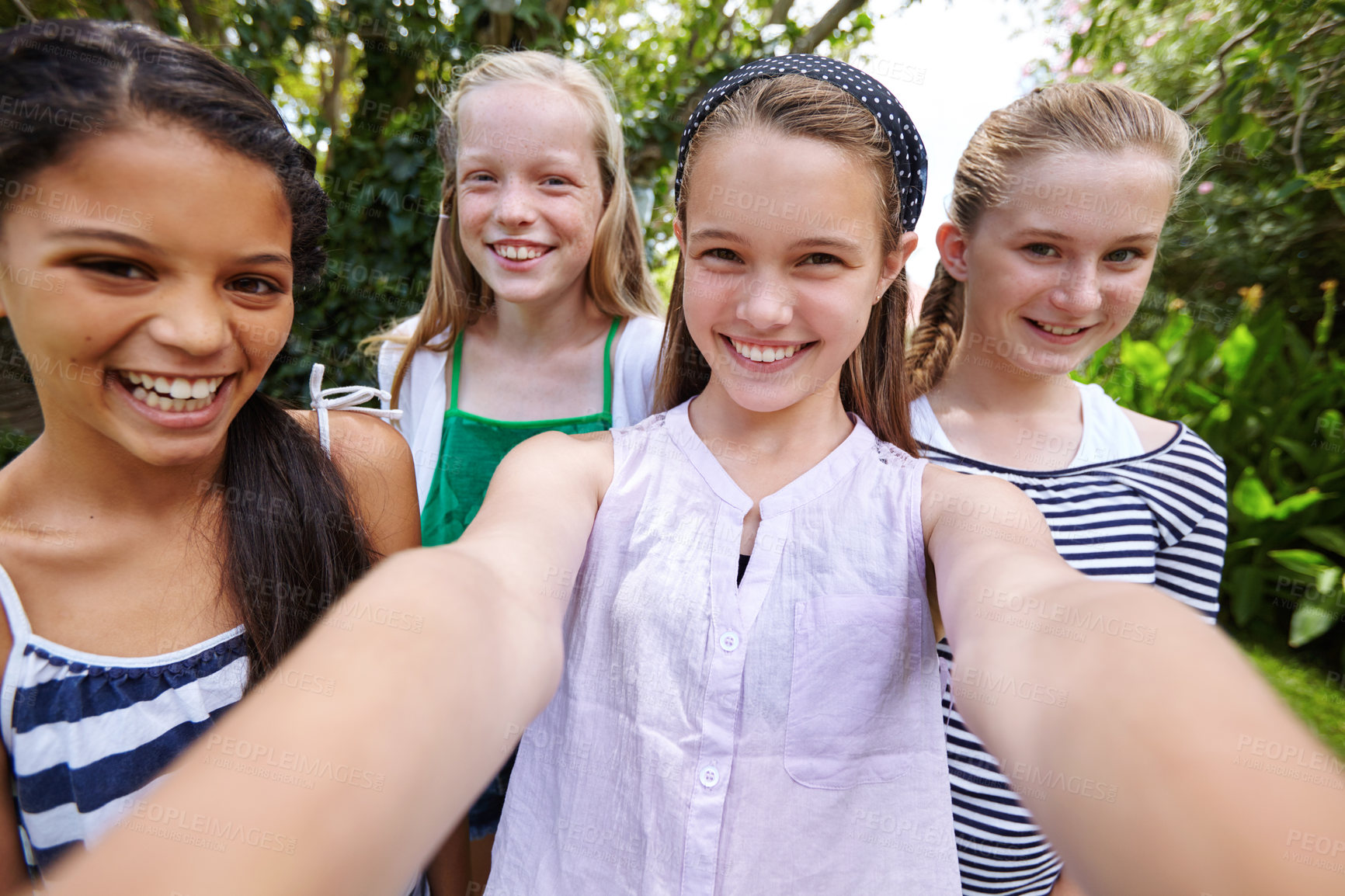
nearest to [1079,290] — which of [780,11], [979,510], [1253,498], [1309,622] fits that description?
[979,510]

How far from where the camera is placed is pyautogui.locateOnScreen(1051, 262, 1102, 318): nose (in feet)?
5.49

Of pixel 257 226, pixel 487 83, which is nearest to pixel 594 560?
pixel 257 226

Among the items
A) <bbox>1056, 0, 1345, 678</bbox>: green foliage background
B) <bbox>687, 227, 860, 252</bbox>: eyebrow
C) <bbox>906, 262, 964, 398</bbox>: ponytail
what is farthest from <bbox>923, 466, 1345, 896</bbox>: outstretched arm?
<bbox>1056, 0, 1345, 678</bbox>: green foliage background

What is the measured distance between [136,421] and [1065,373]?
194cm

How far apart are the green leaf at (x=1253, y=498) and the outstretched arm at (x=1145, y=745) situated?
13.3 feet

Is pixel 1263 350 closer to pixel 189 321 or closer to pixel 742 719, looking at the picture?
pixel 742 719

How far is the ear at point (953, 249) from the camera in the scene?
1918 millimetres

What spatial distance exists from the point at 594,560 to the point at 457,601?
460mm

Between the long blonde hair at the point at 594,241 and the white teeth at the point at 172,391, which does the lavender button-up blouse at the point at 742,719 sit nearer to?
the white teeth at the point at 172,391

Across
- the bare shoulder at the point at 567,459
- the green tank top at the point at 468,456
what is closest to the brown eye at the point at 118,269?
the bare shoulder at the point at 567,459

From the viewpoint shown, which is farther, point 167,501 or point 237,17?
point 237,17

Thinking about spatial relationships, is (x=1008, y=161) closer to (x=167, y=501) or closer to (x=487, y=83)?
(x=487, y=83)

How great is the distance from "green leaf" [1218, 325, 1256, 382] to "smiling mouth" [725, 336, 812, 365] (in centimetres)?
463

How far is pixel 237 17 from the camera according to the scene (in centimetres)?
378
